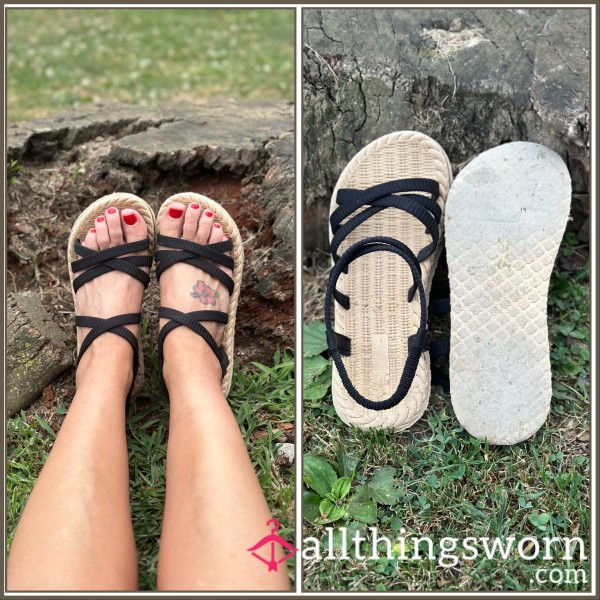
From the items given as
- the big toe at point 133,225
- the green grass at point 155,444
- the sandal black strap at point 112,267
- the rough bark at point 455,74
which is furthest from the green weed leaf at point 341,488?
the rough bark at point 455,74

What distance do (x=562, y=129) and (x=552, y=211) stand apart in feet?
0.73

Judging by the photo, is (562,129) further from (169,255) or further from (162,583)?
(162,583)

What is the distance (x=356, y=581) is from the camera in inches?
53.5

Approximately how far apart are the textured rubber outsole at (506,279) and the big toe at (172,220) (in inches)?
28.6

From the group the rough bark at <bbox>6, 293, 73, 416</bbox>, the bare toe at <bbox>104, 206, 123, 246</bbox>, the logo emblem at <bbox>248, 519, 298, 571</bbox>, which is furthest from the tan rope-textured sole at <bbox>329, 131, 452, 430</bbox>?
the rough bark at <bbox>6, 293, 73, 416</bbox>

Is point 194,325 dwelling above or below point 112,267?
below

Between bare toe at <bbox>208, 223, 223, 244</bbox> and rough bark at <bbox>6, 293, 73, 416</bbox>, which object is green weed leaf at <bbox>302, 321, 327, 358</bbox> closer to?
bare toe at <bbox>208, 223, 223, 244</bbox>

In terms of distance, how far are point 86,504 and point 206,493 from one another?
0.23 meters

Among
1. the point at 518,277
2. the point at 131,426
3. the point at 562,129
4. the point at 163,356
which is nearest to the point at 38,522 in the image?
the point at 131,426

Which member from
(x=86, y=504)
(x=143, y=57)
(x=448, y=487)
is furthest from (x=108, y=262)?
(x=143, y=57)

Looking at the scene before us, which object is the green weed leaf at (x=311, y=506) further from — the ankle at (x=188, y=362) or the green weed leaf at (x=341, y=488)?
the ankle at (x=188, y=362)

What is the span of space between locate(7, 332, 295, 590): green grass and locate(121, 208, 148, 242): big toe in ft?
1.03

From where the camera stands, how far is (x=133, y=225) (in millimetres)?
1695

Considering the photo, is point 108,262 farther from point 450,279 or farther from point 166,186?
point 450,279
